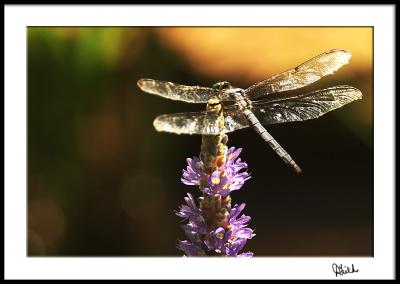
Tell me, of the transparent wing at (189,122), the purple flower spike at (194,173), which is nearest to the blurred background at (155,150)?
the transparent wing at (189,122)

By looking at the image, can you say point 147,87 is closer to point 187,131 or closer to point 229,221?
point 187,131

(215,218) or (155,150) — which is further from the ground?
(155,150)

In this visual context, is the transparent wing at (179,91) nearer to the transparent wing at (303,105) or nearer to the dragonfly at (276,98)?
the dragonfly at (276,98)

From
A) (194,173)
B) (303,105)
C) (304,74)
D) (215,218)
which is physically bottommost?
(215,218)
